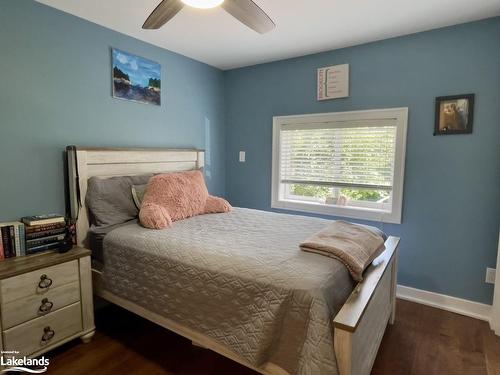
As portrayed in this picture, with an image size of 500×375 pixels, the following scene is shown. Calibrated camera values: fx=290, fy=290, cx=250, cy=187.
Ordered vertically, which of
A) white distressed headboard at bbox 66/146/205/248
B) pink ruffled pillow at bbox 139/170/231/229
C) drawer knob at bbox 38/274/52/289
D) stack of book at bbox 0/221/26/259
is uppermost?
white distressed headboard at bbox 66/146/205/248

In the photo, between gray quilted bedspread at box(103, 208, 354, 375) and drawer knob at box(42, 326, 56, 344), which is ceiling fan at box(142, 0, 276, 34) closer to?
gray quilted bedspread at box(103, 208, 354, 375)

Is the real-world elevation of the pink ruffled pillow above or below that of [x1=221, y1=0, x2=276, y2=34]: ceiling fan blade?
below

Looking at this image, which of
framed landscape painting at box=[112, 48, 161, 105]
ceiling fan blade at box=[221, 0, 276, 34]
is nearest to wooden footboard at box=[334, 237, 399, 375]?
ceiling fan blade at box=[221, 0, 276, 34]

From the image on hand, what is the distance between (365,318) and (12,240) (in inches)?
82.0

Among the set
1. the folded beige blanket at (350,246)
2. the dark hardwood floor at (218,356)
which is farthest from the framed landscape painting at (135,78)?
the folded beige blanket at (350,246)

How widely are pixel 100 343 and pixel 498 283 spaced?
9.40 ft

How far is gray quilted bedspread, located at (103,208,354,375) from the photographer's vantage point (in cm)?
122

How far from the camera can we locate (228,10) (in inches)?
61.1

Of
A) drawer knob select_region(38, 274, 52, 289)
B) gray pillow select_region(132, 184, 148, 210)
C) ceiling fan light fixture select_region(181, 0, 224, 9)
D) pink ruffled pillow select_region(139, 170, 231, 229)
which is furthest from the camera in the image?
gray pillow select_region(132, 184, 148, 210)

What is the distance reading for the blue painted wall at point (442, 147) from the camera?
2.24 meters

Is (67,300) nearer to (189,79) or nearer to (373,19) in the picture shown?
(189,79)

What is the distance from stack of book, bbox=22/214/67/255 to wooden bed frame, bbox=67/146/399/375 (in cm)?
18

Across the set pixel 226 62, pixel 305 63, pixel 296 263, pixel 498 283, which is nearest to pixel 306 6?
pixel 305 63
